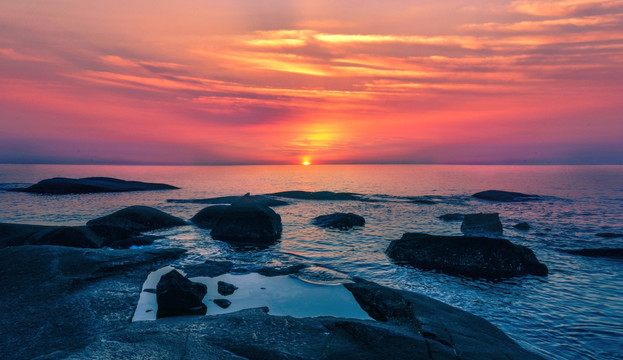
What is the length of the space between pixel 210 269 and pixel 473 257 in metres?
11.3

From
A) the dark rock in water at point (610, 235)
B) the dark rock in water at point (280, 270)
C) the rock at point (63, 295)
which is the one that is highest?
the dark rock in water at point (610, 235)

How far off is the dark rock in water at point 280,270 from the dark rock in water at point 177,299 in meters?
3.89

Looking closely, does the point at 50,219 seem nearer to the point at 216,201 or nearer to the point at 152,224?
the point at 152,224

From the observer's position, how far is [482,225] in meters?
22.2

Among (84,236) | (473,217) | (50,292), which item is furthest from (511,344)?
(84,236)

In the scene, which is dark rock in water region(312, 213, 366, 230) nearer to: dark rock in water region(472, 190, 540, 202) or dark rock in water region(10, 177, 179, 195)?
dark rock in water region(472, 190, 540, 202)

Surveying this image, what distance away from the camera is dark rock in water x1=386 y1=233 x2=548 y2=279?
1353cm

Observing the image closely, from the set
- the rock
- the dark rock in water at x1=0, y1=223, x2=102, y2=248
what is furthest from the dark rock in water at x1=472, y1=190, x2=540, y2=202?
the dark rock in water at x1=0, y1=223, x2=102, y2=248

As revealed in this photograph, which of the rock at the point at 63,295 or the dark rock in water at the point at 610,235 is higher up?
the dark rock in water at the point at 610,235

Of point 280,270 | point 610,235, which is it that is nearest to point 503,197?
point 610,235

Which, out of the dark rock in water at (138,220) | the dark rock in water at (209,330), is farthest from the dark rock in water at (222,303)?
the dark rock in water at (138,220)

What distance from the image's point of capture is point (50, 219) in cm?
2800

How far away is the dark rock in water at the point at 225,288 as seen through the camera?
10.4 meters

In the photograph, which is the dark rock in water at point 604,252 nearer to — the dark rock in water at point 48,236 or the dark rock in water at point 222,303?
the dark rock in water at point 222,303
